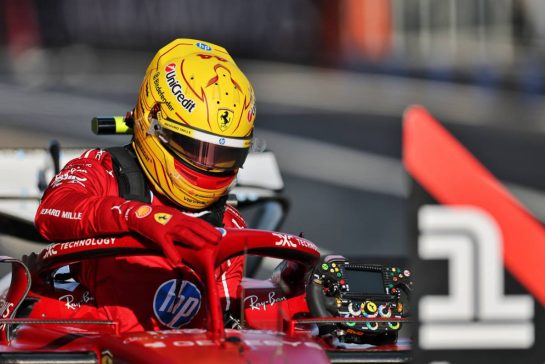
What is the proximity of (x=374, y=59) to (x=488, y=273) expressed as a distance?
66.1ft

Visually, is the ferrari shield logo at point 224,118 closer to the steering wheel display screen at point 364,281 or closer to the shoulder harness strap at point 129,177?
the shoulder harness strap at point 129,177

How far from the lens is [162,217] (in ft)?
12.9

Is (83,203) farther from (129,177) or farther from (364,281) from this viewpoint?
(364,281)

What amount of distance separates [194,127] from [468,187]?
1.98 metres

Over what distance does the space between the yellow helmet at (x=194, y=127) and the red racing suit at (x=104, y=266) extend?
219mm

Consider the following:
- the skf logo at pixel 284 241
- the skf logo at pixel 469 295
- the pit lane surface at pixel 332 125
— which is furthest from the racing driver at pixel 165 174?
the pit lane surface at pixel 332 125

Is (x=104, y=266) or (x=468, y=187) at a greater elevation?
(x=468, y=187)

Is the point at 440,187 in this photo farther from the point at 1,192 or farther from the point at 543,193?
the point at 543,193

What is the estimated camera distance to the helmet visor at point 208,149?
4668 millimetres

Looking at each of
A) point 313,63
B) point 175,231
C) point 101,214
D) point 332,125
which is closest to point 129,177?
point 101,214

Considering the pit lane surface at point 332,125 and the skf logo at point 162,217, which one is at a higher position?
the skf logo at point 162,217

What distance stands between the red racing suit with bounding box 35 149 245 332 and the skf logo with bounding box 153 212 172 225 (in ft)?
1.56

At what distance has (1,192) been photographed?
23.7 ft

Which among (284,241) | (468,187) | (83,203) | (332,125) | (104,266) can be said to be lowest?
(332,125)
